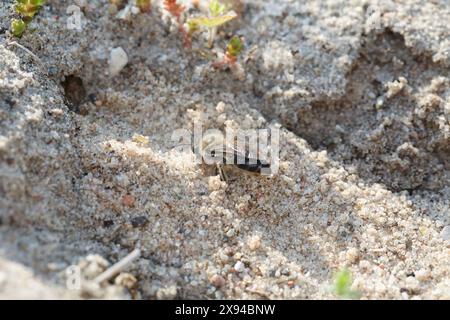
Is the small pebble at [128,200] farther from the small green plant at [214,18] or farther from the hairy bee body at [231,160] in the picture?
the small green plant at [214,18]

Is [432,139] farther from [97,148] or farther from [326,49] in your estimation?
[97,148]

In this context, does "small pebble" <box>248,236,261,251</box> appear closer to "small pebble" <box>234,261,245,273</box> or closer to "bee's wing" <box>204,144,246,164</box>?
"small pebble" <box>234,261,245,273</box>

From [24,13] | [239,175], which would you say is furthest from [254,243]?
[24,13]

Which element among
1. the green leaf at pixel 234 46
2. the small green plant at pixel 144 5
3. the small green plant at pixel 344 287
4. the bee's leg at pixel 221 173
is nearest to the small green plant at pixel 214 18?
the green leaf at pixel 234 46

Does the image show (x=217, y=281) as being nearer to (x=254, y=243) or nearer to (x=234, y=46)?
(x=254, y=243)

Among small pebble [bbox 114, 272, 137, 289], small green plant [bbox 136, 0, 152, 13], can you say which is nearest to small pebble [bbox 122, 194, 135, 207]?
small pebble [bbox 114, 272, 137, 289]
